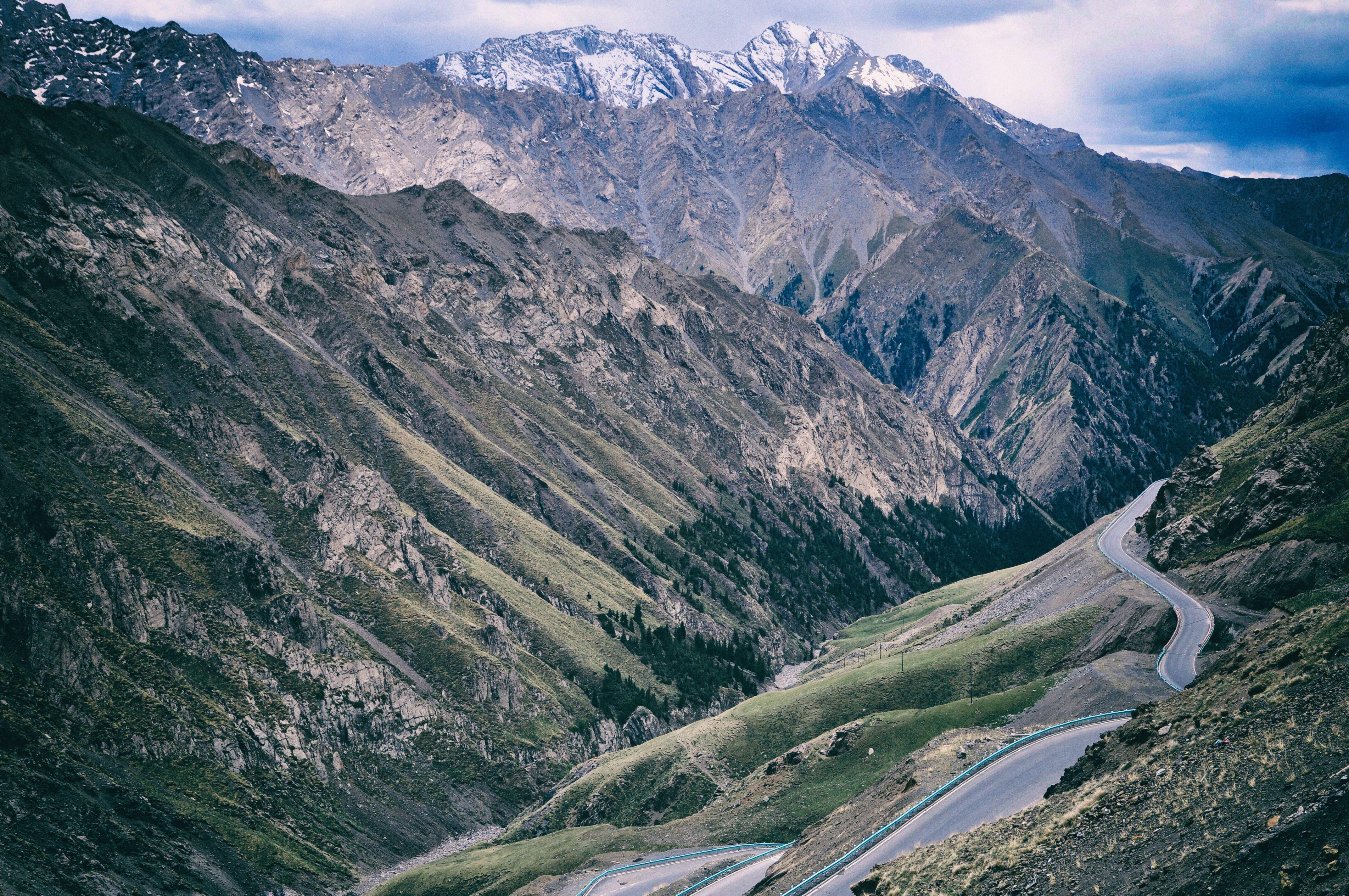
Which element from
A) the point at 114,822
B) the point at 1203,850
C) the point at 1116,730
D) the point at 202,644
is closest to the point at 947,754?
the point at 1116,730

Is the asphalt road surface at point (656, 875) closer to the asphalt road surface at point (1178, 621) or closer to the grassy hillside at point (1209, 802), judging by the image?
the grassy hillside at point (1209, 802)

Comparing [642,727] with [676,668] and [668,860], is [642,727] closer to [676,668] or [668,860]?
[676,668]

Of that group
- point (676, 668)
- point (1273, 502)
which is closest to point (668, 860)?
point (1273, 502)

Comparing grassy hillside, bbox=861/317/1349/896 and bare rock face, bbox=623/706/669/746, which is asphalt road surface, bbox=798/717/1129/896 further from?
bare rock face, bbox=623/706/669/746

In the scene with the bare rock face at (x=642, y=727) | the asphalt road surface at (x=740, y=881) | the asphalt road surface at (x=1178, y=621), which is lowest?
the bare rock face at (x=642, y=727)

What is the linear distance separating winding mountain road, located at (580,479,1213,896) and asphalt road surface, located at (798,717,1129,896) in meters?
0.04

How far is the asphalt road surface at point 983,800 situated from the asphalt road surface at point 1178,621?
13.7 m

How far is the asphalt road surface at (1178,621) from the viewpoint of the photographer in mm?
76750

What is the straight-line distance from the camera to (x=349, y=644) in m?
150

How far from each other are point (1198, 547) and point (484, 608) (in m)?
117

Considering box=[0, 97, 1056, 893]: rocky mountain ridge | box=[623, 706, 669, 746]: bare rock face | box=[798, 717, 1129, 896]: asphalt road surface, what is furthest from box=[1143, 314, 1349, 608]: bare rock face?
box=[0, 97, 1056, 893]: rocky mountain ridge

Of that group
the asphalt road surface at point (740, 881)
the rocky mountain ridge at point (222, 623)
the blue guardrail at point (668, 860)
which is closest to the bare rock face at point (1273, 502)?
the blue guardrail at point (668, 860)

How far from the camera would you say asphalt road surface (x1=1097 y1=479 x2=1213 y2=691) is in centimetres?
7675

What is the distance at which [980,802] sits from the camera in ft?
178
